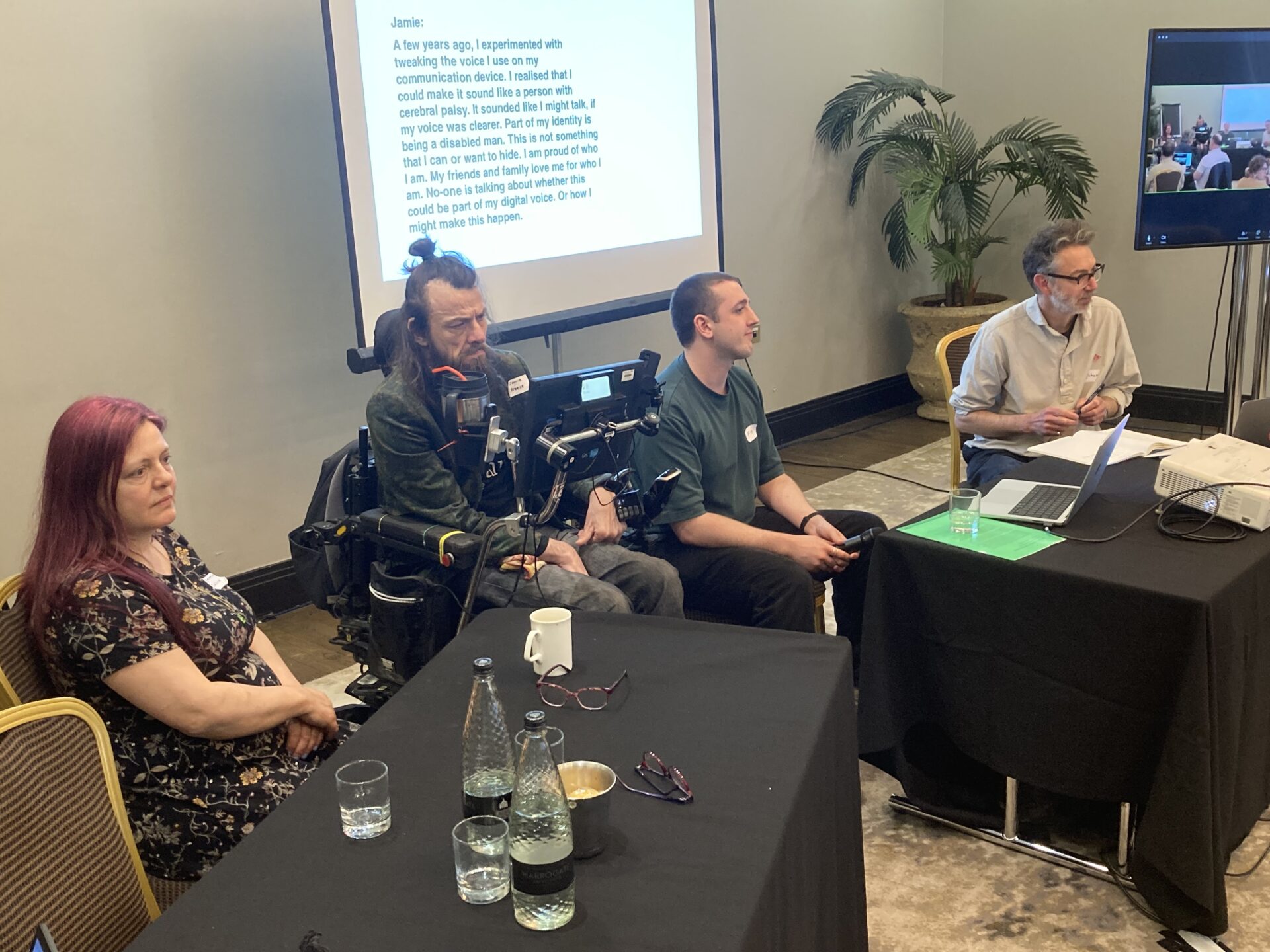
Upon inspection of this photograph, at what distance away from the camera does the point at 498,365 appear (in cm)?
260

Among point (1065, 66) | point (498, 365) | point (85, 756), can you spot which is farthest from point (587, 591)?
point (1065, 66)

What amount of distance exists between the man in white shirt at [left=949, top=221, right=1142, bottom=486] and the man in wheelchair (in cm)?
123

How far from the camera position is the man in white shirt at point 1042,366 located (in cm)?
320

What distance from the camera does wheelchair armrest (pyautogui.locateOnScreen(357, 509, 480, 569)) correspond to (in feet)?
7.30

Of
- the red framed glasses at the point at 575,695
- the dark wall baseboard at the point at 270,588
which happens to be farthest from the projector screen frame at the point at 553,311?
the red framed glasses at the point at 575,695

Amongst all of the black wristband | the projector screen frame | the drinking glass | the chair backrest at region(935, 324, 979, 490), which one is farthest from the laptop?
the projector screen frame

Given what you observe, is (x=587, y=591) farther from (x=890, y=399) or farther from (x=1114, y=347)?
(x=890, y=399)

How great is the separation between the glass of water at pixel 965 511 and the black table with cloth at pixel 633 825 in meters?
0.57

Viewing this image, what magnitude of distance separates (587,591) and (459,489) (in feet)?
1.17

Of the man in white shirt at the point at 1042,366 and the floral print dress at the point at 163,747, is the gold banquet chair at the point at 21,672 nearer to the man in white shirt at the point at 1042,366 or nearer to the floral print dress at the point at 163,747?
the floral print dress at the point at 163,747

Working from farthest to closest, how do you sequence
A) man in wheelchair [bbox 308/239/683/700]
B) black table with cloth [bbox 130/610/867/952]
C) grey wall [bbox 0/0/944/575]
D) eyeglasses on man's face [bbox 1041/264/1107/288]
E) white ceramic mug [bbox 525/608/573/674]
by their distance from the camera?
eyeglasses on man's face [bbox 1041/264/1107/288] → grey wall [bbox 0/0/944/575] → man in wheelchair [bbox 308/239/683/700] → white ceramic mug [bbox 525/608/573/674] → black table with cloth [bbox 130/610/867/952]

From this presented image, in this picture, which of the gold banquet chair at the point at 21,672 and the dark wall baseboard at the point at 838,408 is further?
the dark wall baseboard at the point at 838,408

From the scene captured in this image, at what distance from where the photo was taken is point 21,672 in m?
1.59

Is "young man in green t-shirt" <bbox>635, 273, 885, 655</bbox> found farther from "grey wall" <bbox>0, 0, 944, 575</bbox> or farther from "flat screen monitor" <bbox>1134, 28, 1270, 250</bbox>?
"flat screen monitor" <bbox>1134, 28, 1270, 250</bbox>
